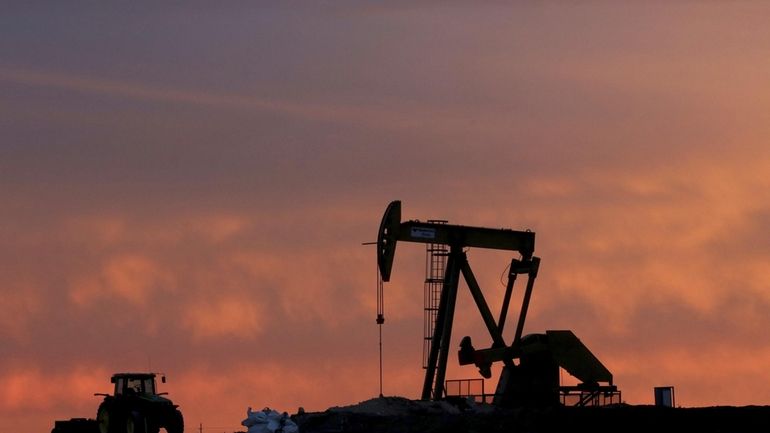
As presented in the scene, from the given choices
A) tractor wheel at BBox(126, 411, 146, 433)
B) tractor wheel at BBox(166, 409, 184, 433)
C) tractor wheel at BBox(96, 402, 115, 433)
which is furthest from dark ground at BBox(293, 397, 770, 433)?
tractor wheel at BBox(96, 402, 115, 433)

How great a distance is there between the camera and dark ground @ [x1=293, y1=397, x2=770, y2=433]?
1501 inches

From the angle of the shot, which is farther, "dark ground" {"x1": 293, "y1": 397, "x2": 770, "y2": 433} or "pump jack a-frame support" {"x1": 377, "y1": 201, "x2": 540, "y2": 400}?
"pump jack a-frame support" {"x1": 377, "y1": 201, "x2": 540, "y2": 400}

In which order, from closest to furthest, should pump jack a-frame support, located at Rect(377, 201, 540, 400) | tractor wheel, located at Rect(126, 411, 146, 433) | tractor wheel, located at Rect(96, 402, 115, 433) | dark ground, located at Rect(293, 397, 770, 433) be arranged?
1. dark ground, located at Rect(293, 397, 770, 433)
2. tractor wheel, located at Rect(126, 411, 146, 433)
3. tractor wheel, located at Rect(96, 402, 115, 433)
4. pump jack a-frame support, located at Rect(377, 201, 540, 400)

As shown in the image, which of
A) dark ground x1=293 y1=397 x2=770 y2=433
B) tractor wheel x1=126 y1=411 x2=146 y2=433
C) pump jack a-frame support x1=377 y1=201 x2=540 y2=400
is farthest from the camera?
pump jack a-frame support x1=377 y1=201 x2=540 y2=400

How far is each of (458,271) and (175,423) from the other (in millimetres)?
12142

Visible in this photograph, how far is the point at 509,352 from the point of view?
50094mm

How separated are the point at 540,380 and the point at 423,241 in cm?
601

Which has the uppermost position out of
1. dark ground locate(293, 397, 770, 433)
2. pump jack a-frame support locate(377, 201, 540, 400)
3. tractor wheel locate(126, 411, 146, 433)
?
pump jack a-frame support locate(377, 201, 540, 400)

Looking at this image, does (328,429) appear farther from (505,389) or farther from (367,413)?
(505,389)

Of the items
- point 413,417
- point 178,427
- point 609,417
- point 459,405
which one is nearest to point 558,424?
point 609,417

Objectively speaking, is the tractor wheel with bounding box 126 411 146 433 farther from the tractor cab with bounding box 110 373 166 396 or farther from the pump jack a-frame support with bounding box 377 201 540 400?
the pump jack a-frame support with bounding box 377 201 540 400

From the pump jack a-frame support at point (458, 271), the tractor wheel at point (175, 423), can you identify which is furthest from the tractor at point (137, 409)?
the pump jack a-frame support at point (458, 271)

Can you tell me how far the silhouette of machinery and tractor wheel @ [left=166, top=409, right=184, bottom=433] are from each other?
9867 mm

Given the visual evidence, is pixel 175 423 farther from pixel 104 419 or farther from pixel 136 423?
pixel 104 419
